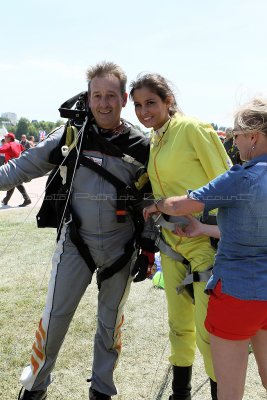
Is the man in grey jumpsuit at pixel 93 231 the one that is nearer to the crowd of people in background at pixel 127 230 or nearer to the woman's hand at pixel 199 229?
the crowd of people in background at pixel 127 230

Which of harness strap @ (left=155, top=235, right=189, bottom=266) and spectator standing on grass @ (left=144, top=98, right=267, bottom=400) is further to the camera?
harness strap @ (left=155, top=235, right=189, bottom=266)

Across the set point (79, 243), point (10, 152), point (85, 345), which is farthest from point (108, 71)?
point (10, 152)

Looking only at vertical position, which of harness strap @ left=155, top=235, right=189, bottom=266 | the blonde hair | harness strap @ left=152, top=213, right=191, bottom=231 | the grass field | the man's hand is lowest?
the grass field

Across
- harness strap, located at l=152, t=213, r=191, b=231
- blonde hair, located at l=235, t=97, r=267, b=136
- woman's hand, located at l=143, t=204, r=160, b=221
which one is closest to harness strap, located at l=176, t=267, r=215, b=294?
harness strap, located at l=152, t=213, r=191, b=231

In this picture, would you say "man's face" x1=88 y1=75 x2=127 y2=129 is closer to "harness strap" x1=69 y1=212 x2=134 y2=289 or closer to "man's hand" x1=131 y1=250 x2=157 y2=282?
"harness strap" x1=69 y1=212 x2=134 y2=289

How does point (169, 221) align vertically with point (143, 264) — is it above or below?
above

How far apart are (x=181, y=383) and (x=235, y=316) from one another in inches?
40.9

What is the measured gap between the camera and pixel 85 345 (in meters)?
3.32

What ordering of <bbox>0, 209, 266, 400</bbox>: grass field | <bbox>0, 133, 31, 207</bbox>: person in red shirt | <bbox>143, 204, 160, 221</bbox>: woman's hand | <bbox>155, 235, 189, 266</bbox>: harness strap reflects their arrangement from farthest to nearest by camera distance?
1. <bbox>0, 133, 31, 207</bbox>: person in red shirt
2. <bbox>0, 209, 266, 400</bbox>: grass field
3. <bbox>155, 235, 189, 266</bbox>: harness strap
4. <bbox>143, 204, 160, 221</bbox>: woman's hand

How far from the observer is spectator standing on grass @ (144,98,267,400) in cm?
158

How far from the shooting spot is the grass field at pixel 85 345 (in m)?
2.73

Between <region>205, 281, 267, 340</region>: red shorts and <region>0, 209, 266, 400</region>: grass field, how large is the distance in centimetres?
123

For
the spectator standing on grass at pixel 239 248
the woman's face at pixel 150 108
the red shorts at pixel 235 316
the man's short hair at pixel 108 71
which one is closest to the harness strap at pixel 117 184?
the woman's face at pixel 150 108

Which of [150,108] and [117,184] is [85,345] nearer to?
[117,184]
